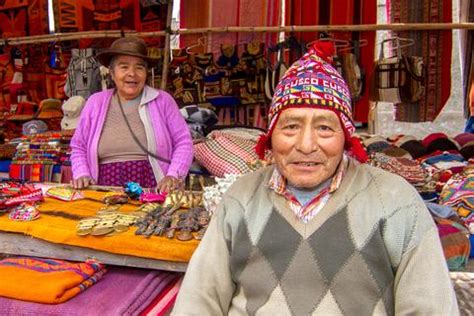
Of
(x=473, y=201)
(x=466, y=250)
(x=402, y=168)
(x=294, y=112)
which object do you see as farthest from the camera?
(x=402, y=168)

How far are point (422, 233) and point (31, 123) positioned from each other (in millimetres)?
5314

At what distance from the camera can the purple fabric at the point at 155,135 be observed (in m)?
3.27

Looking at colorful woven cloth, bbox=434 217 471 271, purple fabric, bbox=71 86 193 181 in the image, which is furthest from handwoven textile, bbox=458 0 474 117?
colorful woven cloth, bbox=434 217 471 271

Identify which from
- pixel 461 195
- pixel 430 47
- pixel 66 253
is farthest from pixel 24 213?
pixel 430 47

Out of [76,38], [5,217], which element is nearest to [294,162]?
[5,217]

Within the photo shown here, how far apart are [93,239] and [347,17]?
4.76 metres

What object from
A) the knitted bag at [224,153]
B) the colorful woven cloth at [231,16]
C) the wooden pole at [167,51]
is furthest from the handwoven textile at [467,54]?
the wooden pole at [167,51]

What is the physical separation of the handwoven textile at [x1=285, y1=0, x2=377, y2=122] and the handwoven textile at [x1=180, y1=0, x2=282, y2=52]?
0.22 meters

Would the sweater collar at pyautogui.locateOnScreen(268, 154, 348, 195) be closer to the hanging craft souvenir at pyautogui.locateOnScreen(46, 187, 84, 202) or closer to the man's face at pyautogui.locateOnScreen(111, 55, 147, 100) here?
the hanging craft souvenir at pyautogui.locateOnScreen(46, 187, 84, 202)

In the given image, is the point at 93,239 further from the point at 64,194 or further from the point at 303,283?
the point at 303,283

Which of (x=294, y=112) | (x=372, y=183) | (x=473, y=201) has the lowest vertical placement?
(x=473, y=201)

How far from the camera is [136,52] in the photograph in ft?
10.4

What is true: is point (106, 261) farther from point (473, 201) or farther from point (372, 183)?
point (473, 201)

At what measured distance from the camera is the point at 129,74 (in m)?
3.21
